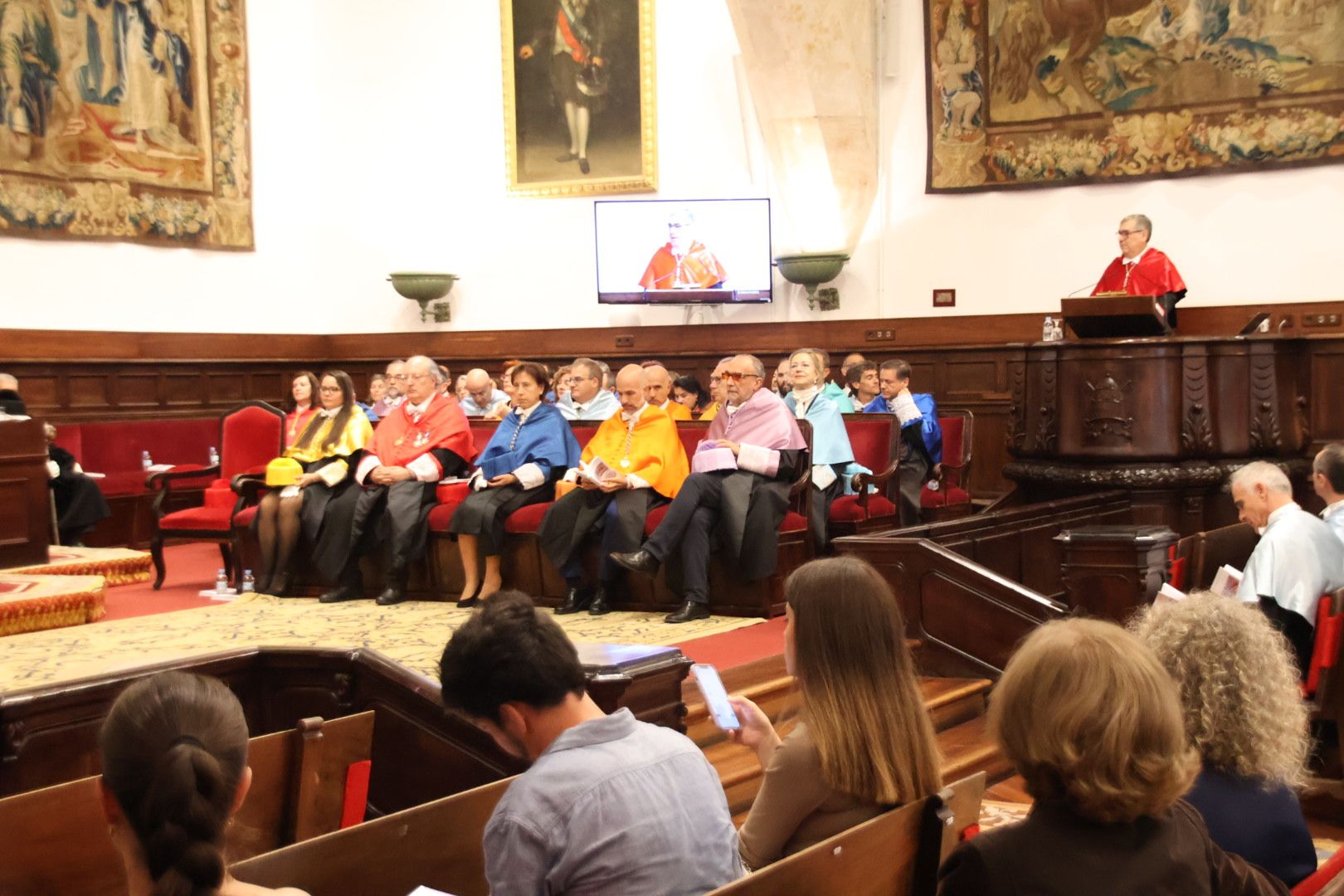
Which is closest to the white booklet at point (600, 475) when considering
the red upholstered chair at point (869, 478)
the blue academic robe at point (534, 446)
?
the blue academic robe at point (534, 446)

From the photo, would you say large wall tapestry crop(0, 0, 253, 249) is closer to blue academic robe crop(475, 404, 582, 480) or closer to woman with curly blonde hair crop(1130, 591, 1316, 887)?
blue academic robe crop(475, 404, 582, 480)

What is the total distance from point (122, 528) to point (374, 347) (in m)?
3.39

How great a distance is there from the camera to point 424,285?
12836 mm

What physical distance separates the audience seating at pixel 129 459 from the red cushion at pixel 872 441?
17.5 ft

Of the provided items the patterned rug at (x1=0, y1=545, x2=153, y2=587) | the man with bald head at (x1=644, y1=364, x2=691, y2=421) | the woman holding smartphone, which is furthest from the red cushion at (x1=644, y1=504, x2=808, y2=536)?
the woman holding smartphone

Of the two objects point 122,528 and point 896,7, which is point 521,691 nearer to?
point 122,528

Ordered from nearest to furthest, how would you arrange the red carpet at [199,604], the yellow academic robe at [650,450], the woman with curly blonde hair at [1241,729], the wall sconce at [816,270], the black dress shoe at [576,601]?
the woman with curly blonde hair at [1241,729] → the red carpet at [199,604] → the black dress shoe at [576,601] → the yellow academic robe at [650,450] → the wall sconce at [816,270]

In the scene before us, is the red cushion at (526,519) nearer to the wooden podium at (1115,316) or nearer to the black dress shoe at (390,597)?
the black dress shoe at (390,597)

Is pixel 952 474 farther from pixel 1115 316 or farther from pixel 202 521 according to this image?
pixel 202 521

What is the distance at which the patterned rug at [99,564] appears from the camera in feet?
26.5

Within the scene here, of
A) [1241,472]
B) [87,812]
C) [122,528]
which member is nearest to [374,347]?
[122,528]

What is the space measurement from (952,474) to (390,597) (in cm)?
401

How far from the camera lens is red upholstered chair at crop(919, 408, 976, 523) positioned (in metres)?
8.77

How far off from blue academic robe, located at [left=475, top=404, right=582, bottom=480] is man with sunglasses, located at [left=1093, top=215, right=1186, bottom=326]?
3.50 meters
